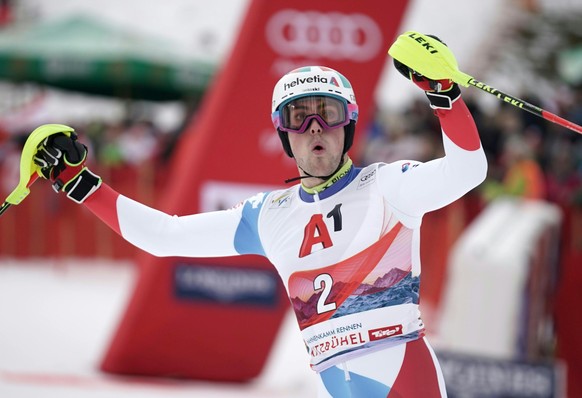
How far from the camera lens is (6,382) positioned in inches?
315

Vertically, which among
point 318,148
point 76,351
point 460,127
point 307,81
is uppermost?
point 76,351

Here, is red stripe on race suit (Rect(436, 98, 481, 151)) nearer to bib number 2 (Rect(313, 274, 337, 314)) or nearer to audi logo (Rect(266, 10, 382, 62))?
bib number 2 (Rect(313, 274, 337, 314))

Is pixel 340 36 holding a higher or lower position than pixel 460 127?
higher

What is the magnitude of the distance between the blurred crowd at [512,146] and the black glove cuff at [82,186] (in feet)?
17.5

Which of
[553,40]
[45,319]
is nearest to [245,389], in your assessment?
[45,319]

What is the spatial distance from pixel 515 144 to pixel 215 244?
248 inches

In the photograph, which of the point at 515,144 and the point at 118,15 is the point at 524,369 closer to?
Result: the point at 515,144

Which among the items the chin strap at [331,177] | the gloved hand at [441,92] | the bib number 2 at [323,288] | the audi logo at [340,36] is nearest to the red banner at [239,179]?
the audi logo at [340,36]

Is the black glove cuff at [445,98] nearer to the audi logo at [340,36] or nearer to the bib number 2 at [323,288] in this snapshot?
the bib number 2 at [323,288]

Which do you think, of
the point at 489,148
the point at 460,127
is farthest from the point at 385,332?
the point at 489,148

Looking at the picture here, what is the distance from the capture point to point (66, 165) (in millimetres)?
4090

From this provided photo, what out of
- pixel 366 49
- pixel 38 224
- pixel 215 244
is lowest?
pixel 215 244

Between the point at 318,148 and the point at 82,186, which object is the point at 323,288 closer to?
the point at 318,148

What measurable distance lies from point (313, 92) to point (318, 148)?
0.20 metres
